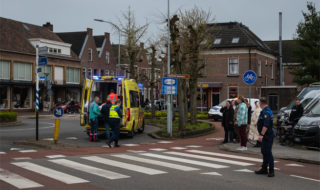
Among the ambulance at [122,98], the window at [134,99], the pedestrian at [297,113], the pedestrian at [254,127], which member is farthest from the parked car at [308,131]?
the window at [134,99]

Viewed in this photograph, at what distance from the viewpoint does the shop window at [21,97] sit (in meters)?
46.8

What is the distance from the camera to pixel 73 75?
56406mm

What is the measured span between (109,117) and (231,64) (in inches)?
1379

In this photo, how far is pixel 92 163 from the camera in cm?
1076

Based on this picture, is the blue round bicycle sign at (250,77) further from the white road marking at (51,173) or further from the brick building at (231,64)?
the brick building at (231,64)

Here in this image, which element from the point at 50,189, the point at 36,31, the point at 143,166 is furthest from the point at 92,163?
the point at 36,31

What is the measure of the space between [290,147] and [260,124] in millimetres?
6014

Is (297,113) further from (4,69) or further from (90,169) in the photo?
(4,69)

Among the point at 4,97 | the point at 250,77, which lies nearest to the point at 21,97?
the point at 4,97

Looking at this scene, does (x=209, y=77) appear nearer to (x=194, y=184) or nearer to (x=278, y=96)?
(x=278, y=96)

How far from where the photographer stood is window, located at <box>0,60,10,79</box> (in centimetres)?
4491

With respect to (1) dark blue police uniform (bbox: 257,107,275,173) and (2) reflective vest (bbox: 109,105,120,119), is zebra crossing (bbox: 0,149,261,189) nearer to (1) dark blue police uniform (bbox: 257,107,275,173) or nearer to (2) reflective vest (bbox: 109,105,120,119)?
(1) dark blue police uniform (bbox: 257,107,275,173)

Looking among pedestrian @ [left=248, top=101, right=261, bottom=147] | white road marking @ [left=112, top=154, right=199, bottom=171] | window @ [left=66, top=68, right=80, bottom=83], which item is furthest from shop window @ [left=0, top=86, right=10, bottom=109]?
white road marking @ [left=112, top=154, right=199, bottom=171]

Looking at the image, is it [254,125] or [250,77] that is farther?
[250,77]
